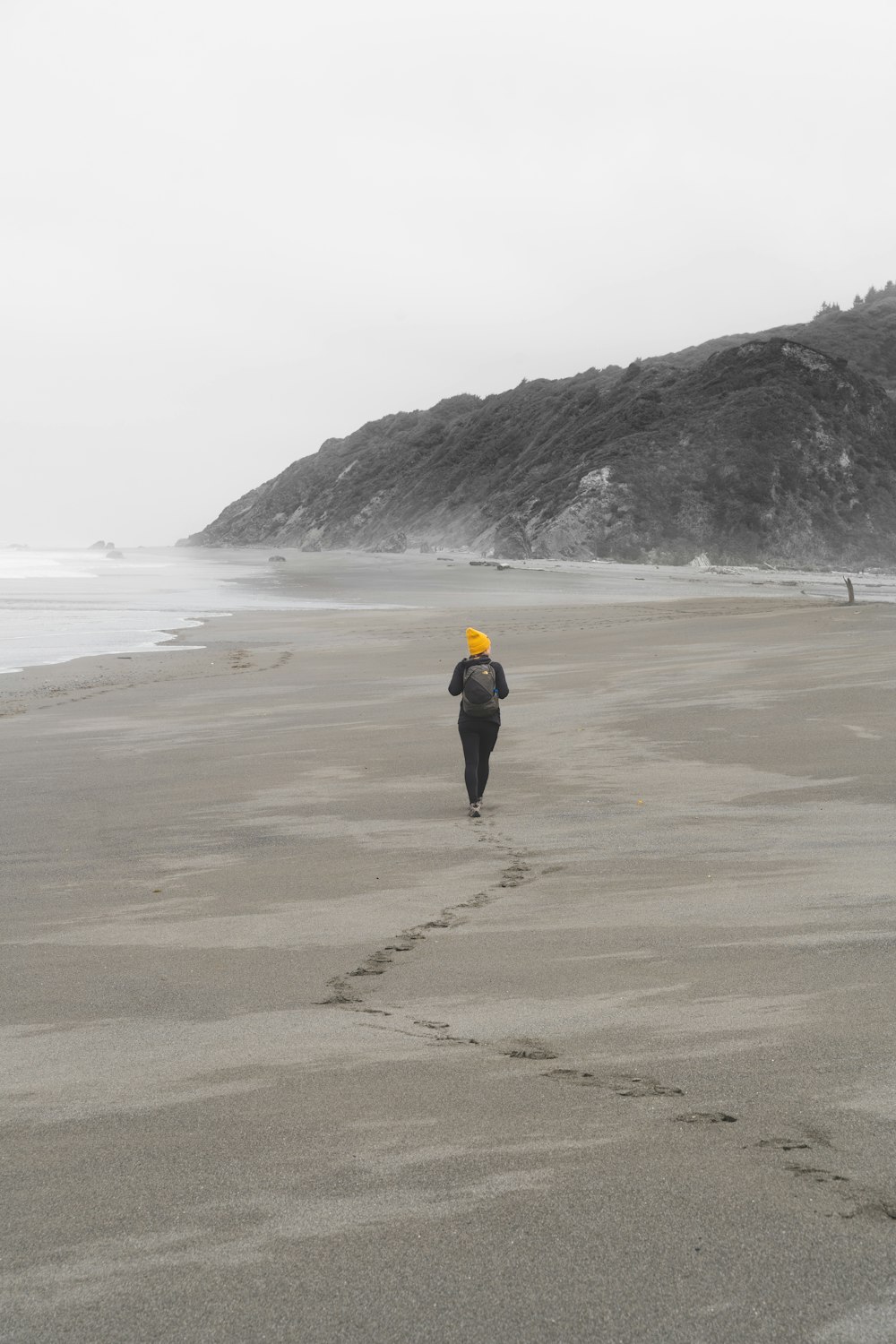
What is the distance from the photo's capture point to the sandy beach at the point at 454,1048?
2930mm

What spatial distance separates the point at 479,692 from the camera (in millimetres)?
9461

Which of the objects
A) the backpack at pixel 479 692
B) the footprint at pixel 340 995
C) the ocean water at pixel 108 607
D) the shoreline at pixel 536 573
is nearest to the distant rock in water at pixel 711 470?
the shoreline at pixel 536 573

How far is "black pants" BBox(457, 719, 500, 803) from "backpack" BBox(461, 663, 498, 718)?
0.10 meters

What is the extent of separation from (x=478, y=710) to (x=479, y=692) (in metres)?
0.15

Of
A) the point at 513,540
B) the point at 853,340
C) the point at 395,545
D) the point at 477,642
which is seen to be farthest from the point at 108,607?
the point at 853,340

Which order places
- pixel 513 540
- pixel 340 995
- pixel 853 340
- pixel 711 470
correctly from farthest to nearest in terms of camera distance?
pixel 853 340
pixel 513 540
pixel 711 470
pixel 340 995

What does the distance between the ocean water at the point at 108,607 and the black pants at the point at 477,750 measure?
1405cm

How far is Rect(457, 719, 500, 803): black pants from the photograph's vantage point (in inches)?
359

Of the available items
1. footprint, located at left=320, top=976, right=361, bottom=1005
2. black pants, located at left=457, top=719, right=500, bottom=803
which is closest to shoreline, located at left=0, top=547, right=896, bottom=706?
black pants, located at left=457, top=719, right=500, bottom=803

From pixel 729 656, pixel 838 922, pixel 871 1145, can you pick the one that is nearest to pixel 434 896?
pixel 838 922

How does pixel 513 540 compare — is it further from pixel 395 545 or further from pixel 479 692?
pixel 479 692

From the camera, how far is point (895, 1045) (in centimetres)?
415

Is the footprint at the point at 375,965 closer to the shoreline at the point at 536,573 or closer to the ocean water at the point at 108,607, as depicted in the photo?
the shoreline at the point at 536,573

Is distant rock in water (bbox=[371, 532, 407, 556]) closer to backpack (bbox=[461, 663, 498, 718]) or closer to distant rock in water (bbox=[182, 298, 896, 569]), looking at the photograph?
distant rock in water (bbox=[182, 298, 896, 569])
